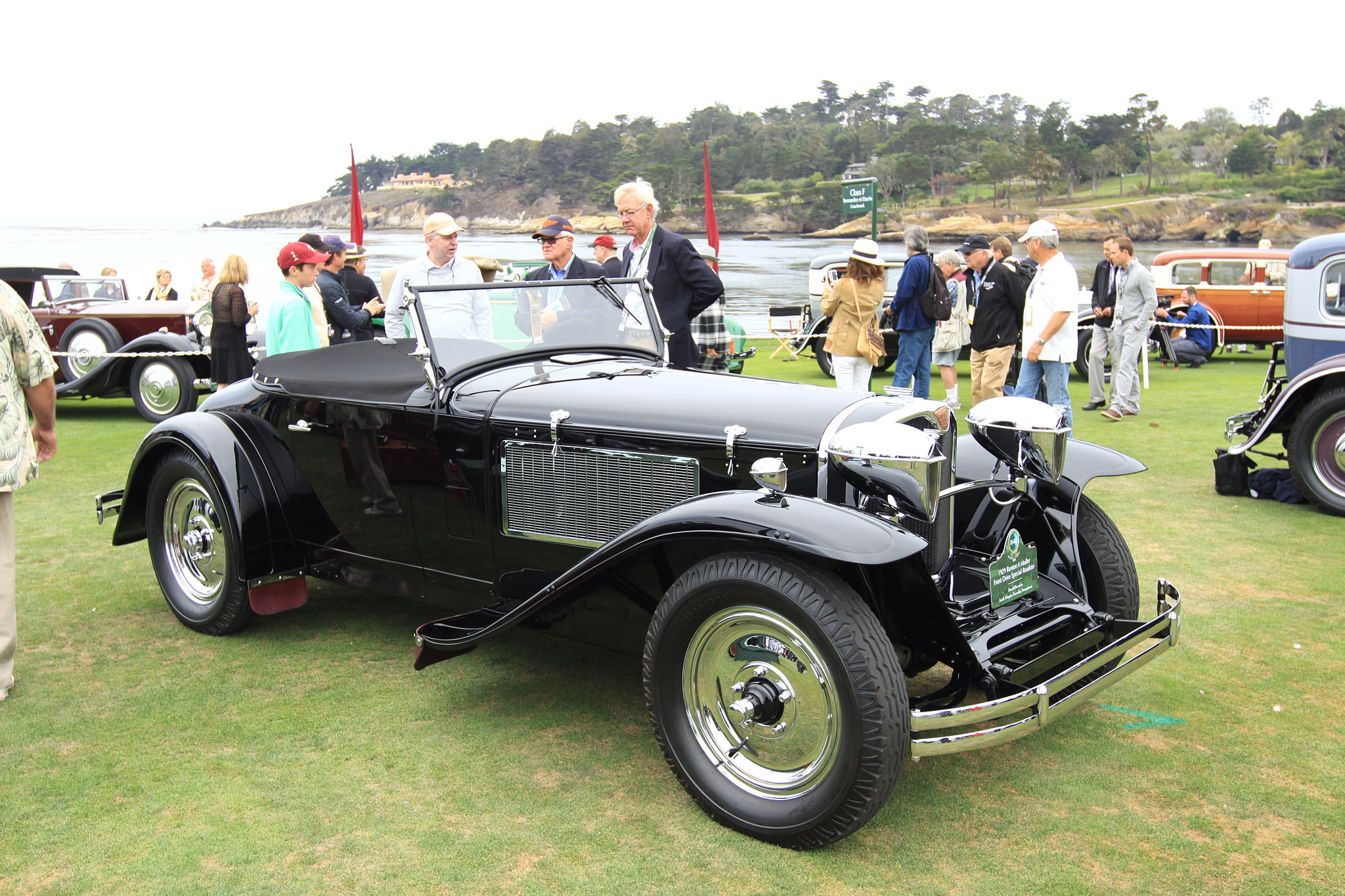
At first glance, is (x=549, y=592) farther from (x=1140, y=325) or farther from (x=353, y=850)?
(x=1140, y=325)

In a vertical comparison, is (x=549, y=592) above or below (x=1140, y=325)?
below

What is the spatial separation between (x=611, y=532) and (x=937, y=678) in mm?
1490

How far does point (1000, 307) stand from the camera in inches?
336

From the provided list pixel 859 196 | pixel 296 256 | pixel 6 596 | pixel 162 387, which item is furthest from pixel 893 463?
pixel 859 196

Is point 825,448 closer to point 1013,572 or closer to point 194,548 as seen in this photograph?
point 1013,572

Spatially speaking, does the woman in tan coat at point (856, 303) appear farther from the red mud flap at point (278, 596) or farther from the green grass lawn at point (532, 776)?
the red mud flap at point (278, 596)

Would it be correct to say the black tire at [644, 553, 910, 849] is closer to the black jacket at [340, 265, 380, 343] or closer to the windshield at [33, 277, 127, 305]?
the black jacket at [340, 265, 380, 343]

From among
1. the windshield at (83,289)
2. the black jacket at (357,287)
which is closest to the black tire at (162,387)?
the black jacket at (357,287)

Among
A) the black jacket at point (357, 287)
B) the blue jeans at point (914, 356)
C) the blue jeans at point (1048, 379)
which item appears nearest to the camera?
the blue jeans at point (1048, 379)

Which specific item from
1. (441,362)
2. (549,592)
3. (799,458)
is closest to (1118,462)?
(799,458)

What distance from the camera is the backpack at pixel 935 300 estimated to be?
28.1ft

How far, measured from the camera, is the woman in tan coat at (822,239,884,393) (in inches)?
313

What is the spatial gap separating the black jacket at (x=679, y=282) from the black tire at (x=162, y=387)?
713 centimetres

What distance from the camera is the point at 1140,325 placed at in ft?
31.4
